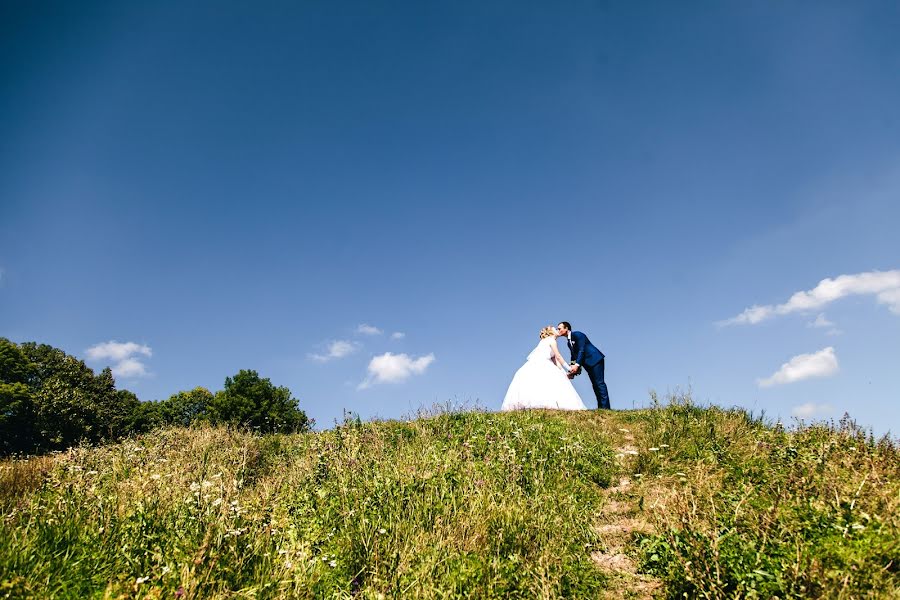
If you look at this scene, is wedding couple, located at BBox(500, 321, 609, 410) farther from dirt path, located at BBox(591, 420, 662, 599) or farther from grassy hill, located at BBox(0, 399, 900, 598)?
grassy hill, located at BBox(0, 399, 900, 598)

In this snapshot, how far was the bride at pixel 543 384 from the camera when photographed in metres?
14.5

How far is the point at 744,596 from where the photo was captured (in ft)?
11.8

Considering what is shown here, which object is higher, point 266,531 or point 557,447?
point 557,447

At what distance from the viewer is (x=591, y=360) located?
15.3m

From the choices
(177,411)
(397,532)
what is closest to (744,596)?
(397,532)

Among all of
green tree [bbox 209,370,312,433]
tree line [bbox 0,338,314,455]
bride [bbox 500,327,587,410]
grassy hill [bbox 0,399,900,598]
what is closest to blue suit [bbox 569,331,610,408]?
bride [bbox 500,327,587,410]

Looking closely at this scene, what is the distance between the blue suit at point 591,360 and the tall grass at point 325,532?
7528 mm

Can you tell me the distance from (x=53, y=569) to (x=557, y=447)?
24.3 feet

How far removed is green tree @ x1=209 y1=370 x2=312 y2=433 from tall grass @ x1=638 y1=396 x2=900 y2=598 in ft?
84.0

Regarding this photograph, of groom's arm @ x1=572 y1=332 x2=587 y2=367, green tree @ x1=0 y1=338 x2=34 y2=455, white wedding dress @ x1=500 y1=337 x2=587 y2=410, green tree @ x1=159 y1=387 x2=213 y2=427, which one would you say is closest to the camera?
white wedding dress @ x1=500 y1=337 x2=587 y2=410

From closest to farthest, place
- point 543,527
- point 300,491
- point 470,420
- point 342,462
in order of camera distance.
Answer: point 543,527 < point 300,491 < point 342,462 < point 470,420

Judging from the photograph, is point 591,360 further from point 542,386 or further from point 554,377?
point 542,386

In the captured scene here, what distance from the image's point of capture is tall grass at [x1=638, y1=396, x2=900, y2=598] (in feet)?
11.5

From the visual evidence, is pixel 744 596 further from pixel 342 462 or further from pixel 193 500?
pixel 342 462
